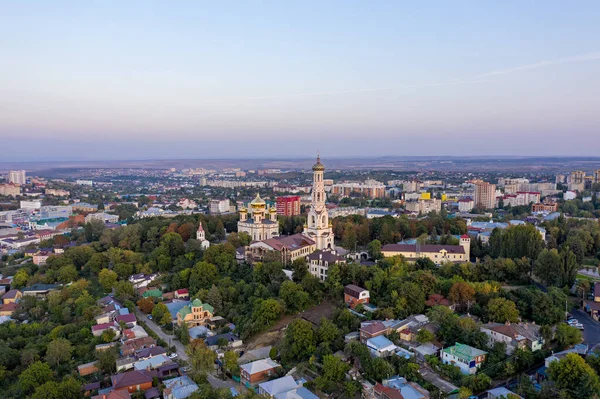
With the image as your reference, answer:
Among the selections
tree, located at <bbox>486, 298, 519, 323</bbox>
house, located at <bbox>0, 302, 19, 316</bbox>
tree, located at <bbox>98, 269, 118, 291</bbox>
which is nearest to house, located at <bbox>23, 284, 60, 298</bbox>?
house, located at <bbox>0, 302, 19, 316</bbox>

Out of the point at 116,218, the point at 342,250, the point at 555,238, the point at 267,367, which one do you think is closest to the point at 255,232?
the point at 342,250

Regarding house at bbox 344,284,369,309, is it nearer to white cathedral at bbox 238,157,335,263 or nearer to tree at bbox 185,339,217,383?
white cathedral at bbox 238,157,335,263

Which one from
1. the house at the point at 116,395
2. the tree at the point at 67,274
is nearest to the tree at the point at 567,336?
the house at the point at 116,395

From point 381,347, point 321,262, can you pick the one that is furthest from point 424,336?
point 321,262

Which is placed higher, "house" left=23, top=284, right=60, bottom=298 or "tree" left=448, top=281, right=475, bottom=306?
"tree" left=448, top=281, right=475, bottom=306

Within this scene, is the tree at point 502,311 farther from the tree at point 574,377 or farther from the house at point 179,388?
the house at point 179,388

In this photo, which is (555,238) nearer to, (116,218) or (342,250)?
(342,250)
